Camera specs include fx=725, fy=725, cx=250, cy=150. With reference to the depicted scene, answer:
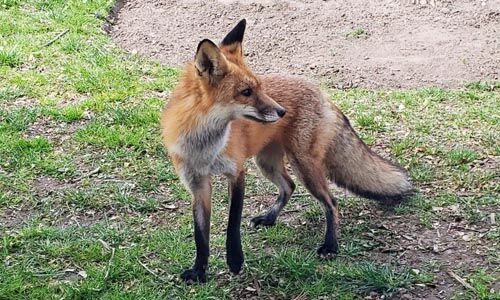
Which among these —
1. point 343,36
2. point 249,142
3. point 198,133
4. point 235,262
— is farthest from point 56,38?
point 235,262

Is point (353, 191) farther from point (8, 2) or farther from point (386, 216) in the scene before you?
point (8, 2)

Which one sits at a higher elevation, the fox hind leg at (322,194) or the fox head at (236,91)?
the fox head at (236,91)

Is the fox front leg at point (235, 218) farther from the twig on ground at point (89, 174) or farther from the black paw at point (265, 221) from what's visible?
the twig on ground at point (89, 174)

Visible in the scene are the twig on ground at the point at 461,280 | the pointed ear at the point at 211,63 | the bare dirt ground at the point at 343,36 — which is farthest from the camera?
the bare dirt ground at the point at 343,36

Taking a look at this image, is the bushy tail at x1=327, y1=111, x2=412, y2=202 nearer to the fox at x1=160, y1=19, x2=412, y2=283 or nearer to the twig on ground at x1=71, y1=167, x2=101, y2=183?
the fox at x1=160, y1=19, x2=412, y2=283

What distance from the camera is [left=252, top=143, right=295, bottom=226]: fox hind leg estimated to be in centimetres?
451

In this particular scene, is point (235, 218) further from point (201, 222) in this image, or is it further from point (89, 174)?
point (89, 174)

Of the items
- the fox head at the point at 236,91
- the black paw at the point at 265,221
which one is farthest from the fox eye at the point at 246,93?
the black paw at the point at 265,221

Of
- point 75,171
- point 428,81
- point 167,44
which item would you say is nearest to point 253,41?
point 167,44

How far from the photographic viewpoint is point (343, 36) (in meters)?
7.55

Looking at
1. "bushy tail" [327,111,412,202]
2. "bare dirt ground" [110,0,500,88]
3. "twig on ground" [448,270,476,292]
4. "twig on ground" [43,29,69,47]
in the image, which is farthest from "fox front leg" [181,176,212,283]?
"twig on ground" [43,29,69,47]

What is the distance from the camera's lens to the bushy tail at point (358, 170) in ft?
14.5

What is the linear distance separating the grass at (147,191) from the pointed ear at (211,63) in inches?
44.7

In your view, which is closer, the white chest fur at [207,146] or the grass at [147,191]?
the white chest fur at [207,146]
